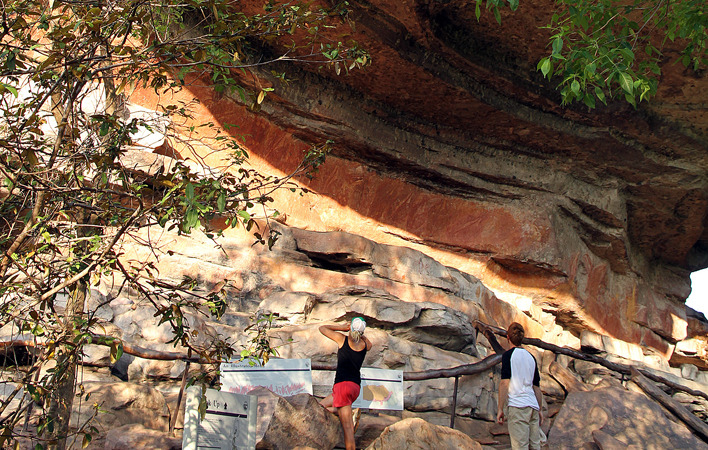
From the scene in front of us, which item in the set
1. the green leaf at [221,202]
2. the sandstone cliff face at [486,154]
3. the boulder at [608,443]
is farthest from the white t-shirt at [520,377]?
the sandstone cliff face at [486,154]

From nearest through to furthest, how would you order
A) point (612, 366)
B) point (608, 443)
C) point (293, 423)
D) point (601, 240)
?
point (293, 423)
point (608, 443)
point (612, 366)
point (601, 240)

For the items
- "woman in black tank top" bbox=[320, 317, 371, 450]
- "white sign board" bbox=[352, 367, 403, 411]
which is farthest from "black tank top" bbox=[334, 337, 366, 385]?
"white sign board" bbox=[352, 367, 403, 411]

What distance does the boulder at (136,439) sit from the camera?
15.3 feet

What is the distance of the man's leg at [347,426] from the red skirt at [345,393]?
0.15 feet

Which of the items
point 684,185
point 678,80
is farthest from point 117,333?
point 684,185

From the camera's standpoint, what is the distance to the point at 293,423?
206 inches

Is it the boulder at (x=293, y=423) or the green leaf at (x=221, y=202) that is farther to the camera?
the boulder at (x=293, y=423)

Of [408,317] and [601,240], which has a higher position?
[601,240]

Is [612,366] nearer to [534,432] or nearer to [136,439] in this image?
[534,432]

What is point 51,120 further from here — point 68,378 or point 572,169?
point 572,169

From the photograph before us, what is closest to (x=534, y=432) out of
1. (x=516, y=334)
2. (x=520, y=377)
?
(x=520, y=377)

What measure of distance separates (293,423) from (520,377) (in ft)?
6.27

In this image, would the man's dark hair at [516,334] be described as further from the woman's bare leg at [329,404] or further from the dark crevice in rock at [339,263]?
the dark crevice in rock at [339,263]

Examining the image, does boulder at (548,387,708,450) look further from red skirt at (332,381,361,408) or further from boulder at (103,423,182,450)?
boulder at (103,423,182,450)
